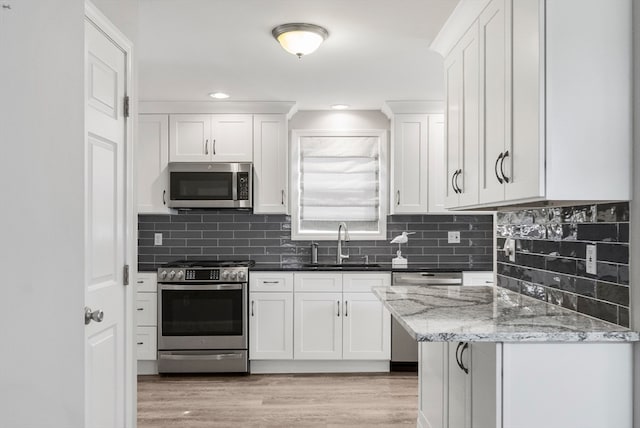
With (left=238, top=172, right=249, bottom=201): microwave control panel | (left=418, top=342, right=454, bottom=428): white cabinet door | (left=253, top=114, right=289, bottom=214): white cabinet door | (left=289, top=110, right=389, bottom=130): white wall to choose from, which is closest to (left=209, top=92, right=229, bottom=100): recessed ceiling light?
(left=253, top=114, right=289, bottom=214): white cabinet door

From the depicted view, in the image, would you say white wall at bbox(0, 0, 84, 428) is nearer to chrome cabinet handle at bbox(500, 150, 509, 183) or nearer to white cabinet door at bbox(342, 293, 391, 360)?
chrome cabinet handle at bbox(500, 150, 509, 183)

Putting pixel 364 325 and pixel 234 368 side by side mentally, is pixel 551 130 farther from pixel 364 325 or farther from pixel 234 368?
pixel 234 368

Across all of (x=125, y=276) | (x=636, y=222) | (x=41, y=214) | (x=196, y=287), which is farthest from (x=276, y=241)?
(x=41, y=214)

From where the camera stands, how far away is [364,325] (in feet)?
14.7

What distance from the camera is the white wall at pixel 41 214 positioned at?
2.73ft

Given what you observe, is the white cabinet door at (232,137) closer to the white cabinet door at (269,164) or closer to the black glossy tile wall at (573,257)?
the white cabinet door at (269,164)

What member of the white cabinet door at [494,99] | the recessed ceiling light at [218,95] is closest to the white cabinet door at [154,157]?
the recessed ceiling light at [218,95]

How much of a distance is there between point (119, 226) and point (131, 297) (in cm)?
35

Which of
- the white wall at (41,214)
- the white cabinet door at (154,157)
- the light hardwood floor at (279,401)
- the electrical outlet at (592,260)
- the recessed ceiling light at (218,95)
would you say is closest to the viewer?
the white wall at (41,214)

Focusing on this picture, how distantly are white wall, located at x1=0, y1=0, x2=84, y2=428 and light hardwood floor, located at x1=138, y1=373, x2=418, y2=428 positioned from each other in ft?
7.99

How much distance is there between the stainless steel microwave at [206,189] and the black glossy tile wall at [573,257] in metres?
2.46

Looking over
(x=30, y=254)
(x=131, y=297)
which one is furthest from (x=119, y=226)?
(x=30, y=254)

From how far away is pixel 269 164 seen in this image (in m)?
4.73

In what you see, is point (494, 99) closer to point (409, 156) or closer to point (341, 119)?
point (409, 156)
